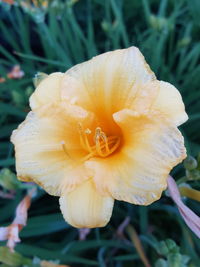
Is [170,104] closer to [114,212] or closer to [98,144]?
[98,144]

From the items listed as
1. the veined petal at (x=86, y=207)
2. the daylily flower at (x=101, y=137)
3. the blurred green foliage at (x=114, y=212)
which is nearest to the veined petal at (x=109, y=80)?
the daylily flower at (x=101, y=137)

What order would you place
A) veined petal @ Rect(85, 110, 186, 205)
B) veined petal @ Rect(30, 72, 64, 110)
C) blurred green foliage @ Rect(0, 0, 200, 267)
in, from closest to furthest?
veined petal @ Rect(85, 110, 186, 205)
veined petal @ Rect(30, 72, 64, 110)
blurred green foliage @ Rect(0, 0, 200, 267)

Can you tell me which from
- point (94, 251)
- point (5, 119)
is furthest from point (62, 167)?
point (5, 119)

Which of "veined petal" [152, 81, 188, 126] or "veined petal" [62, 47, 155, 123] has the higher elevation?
"veined petal" [62, 47, 155, 123]

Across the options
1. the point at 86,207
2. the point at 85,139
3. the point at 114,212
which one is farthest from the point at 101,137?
the point at 114,212

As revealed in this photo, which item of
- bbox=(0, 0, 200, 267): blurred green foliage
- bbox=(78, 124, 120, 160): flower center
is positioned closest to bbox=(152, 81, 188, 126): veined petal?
bbox=(78, 124, 120, 160): flower center

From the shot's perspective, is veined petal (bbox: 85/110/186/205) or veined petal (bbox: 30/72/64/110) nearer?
veined petal (bbox: 85/110/186/205)

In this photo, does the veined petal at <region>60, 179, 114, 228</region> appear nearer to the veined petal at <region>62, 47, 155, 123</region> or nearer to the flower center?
the flower center

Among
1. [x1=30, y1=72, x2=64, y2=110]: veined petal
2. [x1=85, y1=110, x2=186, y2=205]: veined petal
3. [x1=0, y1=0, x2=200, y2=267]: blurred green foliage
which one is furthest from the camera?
[x1=0, y1=0, x2=200, y2=267]: blurred green foliage
